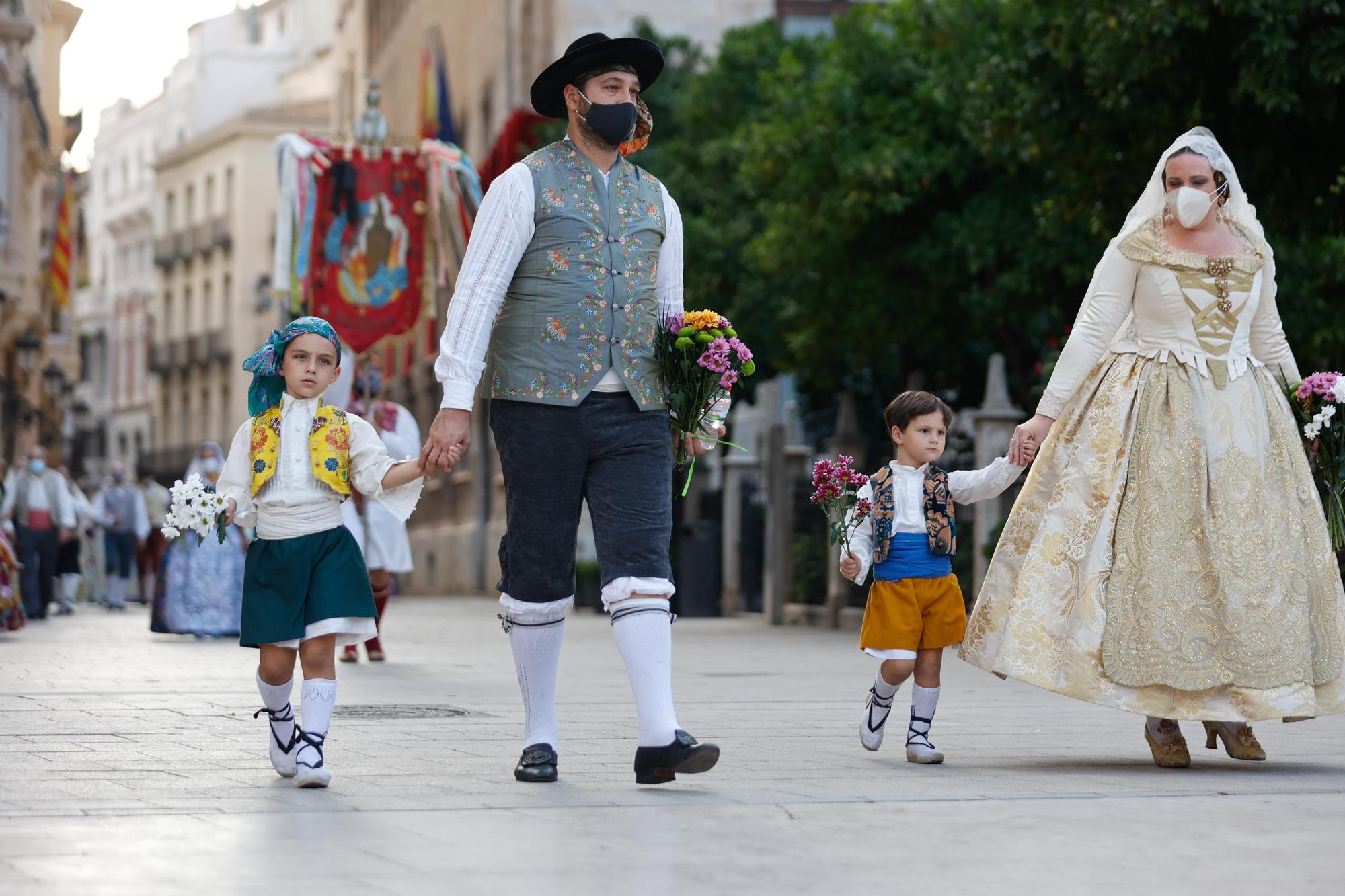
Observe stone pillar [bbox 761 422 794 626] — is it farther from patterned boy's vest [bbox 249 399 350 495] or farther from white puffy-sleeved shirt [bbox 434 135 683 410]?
white puffy-sleeved shirt [bbox 434 135 683 410]

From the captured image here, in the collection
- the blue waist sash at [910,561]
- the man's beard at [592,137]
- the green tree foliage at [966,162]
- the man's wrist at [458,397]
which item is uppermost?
Answer: the green tree foliage at [966,162]

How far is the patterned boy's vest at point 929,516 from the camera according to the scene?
295 inches

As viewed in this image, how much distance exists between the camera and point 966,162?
937 inches

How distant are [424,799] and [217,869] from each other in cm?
130

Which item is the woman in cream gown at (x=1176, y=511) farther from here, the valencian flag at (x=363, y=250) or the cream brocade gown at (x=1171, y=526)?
the valencian flag at (x=363, y=250)

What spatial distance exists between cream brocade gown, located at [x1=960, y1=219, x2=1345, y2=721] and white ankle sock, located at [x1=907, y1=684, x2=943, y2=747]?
0.23m

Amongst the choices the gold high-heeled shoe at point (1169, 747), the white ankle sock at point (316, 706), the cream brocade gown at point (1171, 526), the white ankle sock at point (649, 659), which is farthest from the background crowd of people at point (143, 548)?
the gold high-heeled shoe at point (1169, 747)

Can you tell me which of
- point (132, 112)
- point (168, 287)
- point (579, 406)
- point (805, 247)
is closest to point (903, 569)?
point (579, 406)

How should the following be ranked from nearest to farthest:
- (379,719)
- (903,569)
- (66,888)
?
(66,888) < (903,569) < (379,719)

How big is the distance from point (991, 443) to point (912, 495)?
10.6m

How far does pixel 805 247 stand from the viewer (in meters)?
24.6

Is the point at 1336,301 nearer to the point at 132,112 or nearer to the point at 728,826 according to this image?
the point at 728,826

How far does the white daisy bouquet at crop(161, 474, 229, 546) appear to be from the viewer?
6.69m

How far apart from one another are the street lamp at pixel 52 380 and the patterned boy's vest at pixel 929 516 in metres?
31.3
